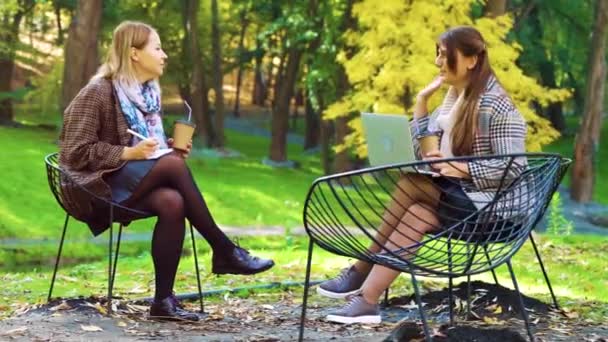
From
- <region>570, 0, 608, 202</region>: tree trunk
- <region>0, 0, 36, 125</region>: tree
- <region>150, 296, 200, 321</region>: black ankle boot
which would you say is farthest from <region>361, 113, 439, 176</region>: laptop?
<region>0, 0, 36, 125</region>: tree

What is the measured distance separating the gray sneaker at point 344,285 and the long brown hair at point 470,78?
647 mm

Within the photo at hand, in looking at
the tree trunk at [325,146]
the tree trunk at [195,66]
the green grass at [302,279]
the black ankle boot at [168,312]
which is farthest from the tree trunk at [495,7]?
the tree trunk at [195,66]

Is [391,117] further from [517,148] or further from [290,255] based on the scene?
[290,255]

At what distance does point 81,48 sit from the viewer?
18.3 metres

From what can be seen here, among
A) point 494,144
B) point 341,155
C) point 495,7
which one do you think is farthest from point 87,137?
point 341,155

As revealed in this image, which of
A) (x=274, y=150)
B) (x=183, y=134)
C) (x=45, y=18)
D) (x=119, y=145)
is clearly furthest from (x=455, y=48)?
(x=45, y=18)

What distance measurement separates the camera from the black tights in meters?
3.99

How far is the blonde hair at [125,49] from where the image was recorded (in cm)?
421

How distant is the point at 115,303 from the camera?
429 cm

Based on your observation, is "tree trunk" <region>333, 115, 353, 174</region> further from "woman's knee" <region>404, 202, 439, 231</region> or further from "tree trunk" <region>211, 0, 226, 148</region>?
"woman's knee" <region>404, 202, 439, 231</region>

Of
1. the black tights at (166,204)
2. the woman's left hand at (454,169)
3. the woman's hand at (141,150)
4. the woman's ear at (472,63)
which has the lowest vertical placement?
the black tights at (166,204)

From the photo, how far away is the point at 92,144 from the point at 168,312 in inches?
29.3

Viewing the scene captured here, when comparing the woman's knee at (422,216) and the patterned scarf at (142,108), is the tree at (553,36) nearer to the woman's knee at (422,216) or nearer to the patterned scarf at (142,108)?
the patterned scarf at (142,108)

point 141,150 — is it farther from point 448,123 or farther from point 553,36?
point 553,36
